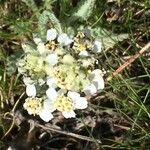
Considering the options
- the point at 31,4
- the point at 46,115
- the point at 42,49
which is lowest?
the point at 46,115

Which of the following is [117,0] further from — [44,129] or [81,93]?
[44,129]

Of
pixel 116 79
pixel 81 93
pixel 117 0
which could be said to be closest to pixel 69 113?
pixel 81 93

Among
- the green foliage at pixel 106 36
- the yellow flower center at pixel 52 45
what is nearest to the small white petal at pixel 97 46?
the green foliage at pixel 106 36

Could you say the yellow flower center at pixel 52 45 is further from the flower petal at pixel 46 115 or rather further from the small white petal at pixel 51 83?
the flower petal at pixel 46 115

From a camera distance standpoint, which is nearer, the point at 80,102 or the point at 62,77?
the point at 62,77

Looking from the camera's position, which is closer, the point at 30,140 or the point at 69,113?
the point at 69,113

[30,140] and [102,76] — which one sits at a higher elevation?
[102,76]

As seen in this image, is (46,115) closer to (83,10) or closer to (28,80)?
(28,80)

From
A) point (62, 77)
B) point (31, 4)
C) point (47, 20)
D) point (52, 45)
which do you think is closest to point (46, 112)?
point (62, 77)
